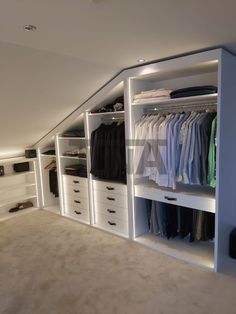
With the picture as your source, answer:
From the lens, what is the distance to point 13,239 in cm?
330

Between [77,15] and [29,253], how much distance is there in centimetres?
255

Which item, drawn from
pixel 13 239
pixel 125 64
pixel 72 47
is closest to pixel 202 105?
pixel 125 64

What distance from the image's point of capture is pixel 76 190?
382 cm

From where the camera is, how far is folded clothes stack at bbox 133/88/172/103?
2705mm

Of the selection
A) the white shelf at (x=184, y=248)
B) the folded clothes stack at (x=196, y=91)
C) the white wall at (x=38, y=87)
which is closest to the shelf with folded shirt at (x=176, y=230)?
the white shelf at (x=184, y=248)

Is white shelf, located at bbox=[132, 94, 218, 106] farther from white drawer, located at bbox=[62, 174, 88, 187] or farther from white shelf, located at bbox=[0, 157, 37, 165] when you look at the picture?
white shelf, located at bbox=[0, 157, 37, 165]

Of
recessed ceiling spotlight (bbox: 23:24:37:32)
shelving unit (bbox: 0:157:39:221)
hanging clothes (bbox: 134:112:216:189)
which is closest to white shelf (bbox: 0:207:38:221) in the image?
shelving unit (bbox: 0:157:39:221)

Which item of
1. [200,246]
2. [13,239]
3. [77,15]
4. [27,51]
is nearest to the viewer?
[77,15]

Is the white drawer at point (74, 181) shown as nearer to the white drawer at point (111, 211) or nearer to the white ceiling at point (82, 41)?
the white drawer at point (111, 211)

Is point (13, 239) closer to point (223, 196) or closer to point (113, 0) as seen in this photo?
point (223, 196)

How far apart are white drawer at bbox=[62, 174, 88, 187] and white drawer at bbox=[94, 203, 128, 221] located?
0.36 metres

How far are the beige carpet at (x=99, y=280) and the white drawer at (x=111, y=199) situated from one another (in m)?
0.43

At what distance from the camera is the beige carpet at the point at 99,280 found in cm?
204

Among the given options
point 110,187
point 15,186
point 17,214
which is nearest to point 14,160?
point 15,186
